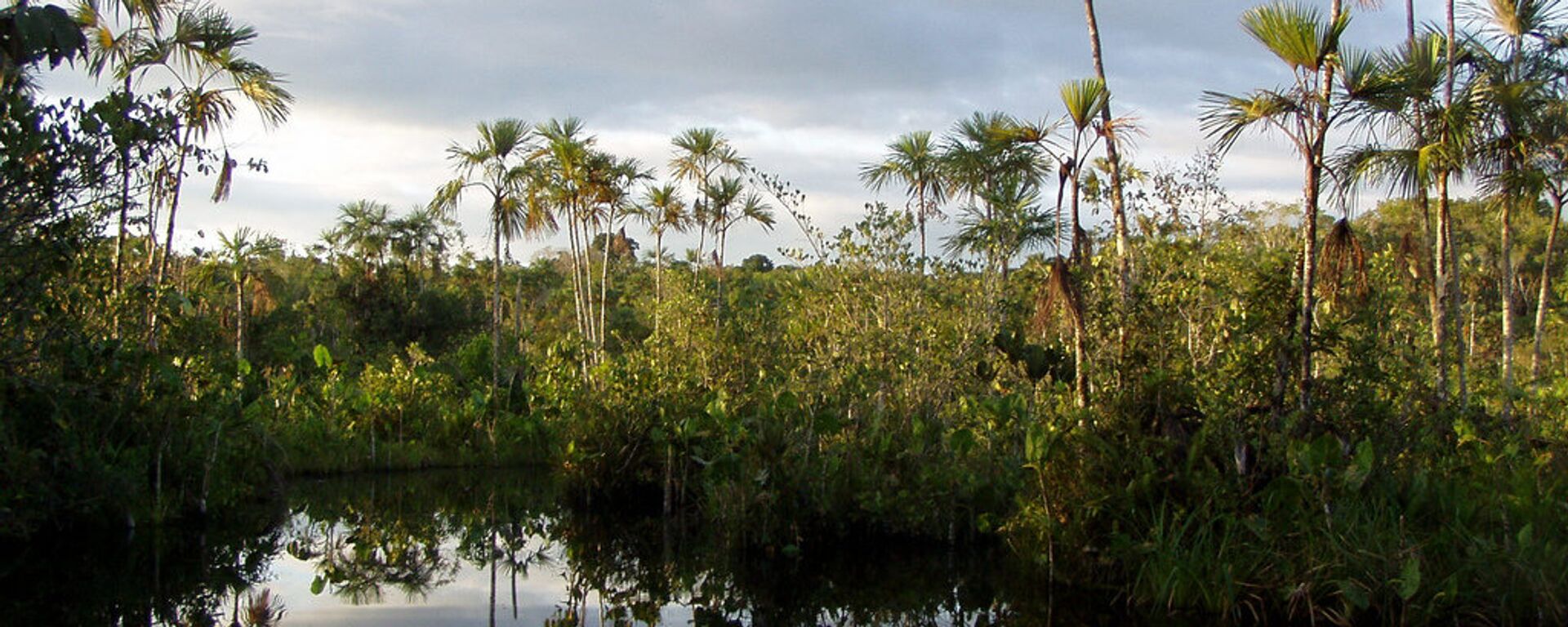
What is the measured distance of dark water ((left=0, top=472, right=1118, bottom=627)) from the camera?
332 inches

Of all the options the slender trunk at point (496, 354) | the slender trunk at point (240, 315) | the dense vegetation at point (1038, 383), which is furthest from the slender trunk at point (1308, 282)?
the slender trunk at point (240, 315)

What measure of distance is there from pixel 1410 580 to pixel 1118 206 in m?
4.37

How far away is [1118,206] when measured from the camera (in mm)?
10625

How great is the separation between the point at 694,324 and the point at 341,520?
14.4ft

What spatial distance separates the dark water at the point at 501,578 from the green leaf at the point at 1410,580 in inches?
69.7

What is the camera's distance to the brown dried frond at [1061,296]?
8977mm

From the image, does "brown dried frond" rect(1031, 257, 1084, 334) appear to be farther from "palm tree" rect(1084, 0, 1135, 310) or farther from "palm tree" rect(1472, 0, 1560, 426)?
"palm tree" rect(1472, 0, 1560, 426)

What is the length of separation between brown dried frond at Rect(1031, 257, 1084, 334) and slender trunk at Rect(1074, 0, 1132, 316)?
0.31m

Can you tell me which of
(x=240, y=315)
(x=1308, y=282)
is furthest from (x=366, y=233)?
(x=1308, y=282)

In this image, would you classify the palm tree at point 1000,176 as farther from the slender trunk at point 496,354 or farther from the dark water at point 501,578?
the slender trunk at point 496,354

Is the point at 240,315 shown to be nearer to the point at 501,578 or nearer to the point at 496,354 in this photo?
the point at 496,354

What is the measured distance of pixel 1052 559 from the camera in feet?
30.3

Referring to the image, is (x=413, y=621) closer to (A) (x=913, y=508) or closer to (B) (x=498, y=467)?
(A) (x=913, y=508)

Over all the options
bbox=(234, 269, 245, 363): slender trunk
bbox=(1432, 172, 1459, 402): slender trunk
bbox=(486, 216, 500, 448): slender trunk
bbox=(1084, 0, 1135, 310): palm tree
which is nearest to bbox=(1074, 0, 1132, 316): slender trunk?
bbox=(1084, 0, 1135, 310): palm tree
